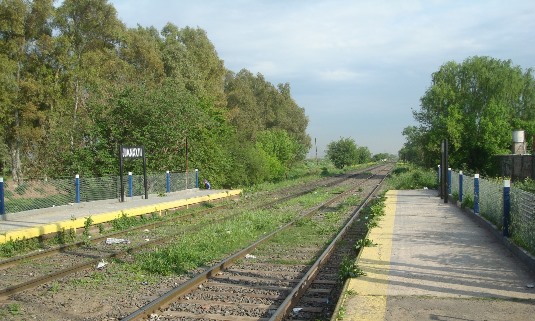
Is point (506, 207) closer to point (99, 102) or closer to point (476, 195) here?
point (476, 195)

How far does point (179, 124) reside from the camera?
3022 cm

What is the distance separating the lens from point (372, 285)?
753cm

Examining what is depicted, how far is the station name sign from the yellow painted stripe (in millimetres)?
12376

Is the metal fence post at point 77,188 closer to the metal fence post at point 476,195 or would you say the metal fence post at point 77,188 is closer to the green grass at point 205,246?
the green grass at point 205,246

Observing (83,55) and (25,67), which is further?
(83,55)

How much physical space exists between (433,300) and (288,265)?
3.95 metres

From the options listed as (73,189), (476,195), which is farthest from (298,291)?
(73,189)

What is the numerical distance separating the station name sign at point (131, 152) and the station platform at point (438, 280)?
11.9m

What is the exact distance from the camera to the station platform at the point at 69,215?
13.1 metres

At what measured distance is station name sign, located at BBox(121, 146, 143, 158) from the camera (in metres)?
21.3

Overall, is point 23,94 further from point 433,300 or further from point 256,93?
point 256,93

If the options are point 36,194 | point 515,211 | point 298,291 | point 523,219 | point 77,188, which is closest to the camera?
point 298,291

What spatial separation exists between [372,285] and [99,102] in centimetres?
2655

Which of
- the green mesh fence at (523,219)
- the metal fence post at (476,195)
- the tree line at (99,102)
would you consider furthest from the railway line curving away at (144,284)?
the tree line at (99,102)
